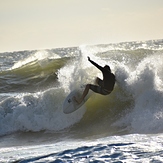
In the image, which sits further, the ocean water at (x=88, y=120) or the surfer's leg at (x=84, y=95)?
the surfer's leg at (x=84, y=95)

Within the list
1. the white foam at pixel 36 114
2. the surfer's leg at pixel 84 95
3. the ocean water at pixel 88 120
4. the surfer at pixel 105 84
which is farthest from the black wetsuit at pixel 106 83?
the white foam at pixel 36 114

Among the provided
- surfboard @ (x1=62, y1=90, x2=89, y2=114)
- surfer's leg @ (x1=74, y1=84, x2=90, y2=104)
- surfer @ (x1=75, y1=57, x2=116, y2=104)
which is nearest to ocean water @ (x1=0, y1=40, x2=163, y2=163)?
surfboard @ (x1=62, y1=90, x2=89, y2=114)

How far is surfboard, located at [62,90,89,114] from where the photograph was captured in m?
12.4

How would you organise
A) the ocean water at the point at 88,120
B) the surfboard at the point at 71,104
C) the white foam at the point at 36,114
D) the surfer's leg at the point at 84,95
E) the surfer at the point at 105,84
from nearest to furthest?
the ocean water at the point at 88,120
the surfer at the point at 105,84
the surfer's leg at the point at 84,95
the surfboard at the point at 71,104
the white foam at the point at 36,114

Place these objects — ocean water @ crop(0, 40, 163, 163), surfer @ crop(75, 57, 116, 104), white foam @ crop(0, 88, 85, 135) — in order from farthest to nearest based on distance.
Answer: white foam @ crop(0, 88, 85, 135) → surfer @ crop(75, 57, 116, 104) → ocean water @ crop(0, 40, 163, 163)

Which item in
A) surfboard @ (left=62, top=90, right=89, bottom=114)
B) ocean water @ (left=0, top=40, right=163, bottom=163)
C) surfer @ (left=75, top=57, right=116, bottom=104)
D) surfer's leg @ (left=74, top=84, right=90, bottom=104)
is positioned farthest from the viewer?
surfboard @ (left=62, top=90, right=89, bottom=114)

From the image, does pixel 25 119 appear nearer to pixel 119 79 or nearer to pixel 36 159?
pixel 119 79

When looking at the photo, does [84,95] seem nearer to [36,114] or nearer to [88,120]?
[88,120]

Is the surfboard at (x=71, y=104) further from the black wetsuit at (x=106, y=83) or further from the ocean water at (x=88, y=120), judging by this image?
the black wetsuit at (x=106, y=83)

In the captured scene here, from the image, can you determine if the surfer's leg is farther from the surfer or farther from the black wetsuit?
the black wetsuit

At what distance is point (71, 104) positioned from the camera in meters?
12.4

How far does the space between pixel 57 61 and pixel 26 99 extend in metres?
13.0

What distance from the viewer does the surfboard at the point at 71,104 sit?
1241cm

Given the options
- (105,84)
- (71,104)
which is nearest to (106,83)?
(105,84)
